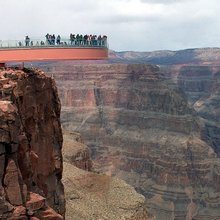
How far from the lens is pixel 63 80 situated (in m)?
182

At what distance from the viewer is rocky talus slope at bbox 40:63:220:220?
133363 mm

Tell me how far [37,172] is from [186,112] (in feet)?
417

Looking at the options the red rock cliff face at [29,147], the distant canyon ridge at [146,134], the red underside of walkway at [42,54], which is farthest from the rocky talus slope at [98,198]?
the distant canyon ridge at [146,134]

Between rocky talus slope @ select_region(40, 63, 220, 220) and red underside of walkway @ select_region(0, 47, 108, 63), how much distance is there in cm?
8838

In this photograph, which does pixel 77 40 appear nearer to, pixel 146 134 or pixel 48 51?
pixel 48 51

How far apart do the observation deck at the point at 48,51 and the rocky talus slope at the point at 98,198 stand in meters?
17.2

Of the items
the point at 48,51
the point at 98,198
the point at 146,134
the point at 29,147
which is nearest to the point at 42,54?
the point at 48,51

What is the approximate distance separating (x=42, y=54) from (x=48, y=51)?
23.4 inches

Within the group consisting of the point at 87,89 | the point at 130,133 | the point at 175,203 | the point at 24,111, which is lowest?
the point at 175,203

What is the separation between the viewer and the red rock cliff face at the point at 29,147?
24531mm

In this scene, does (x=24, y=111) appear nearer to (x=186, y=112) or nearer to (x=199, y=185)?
(x=199, y=185)

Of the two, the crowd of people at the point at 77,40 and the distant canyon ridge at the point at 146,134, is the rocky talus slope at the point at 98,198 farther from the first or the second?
the distant canyon ridge at the point at 146,134

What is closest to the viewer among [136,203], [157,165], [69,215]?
[69,215]

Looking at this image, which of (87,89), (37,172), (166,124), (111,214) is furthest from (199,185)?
(37,172)
